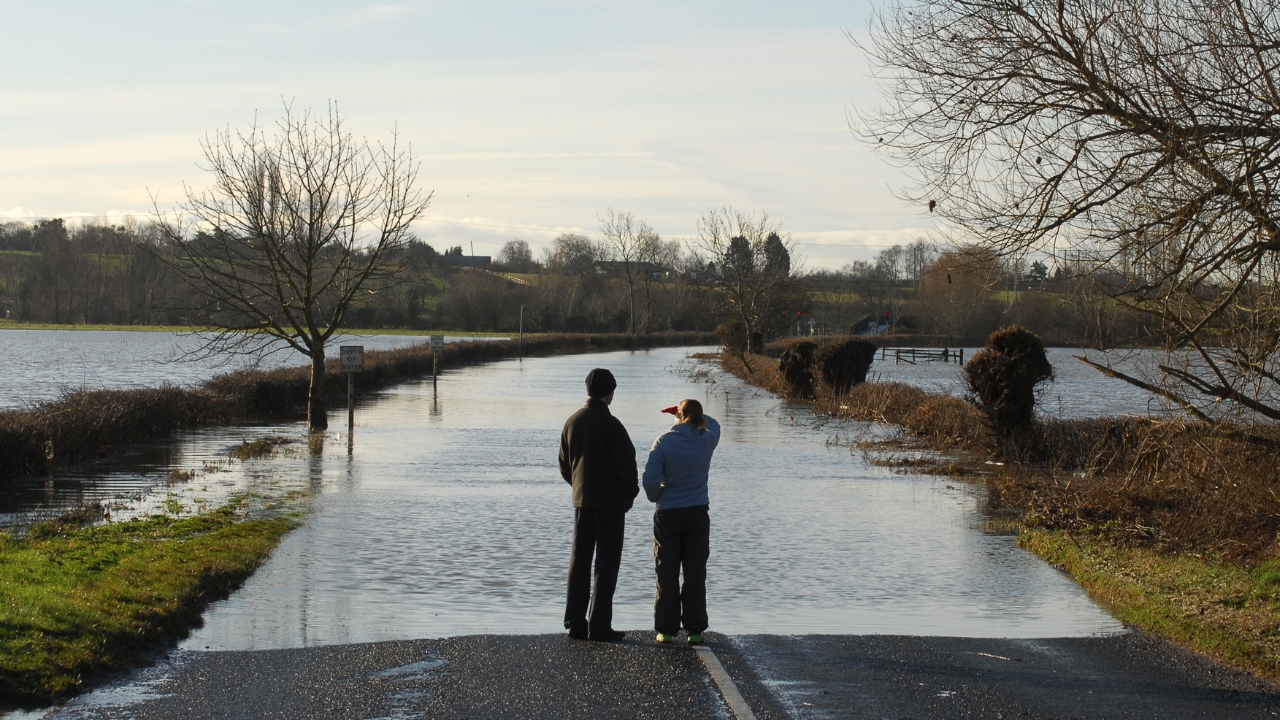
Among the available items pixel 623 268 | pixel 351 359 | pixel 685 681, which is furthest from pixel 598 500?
pixel 623 268

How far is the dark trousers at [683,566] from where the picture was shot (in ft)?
27.5

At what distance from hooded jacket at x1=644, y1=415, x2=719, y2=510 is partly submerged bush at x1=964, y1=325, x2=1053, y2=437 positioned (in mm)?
14734

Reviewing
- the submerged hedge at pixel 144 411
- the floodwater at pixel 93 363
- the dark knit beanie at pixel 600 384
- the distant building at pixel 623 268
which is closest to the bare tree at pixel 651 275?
the distant building at pixel 623 268

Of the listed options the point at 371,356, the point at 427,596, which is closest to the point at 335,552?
the point at 427,596

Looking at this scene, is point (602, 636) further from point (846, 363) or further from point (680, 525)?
point (846, 363)

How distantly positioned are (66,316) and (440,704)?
14273 centimetres

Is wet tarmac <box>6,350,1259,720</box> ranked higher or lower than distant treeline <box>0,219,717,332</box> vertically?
lower

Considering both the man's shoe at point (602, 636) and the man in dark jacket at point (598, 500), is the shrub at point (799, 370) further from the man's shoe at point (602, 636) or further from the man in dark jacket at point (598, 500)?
the man's shoe at point (602, 636)

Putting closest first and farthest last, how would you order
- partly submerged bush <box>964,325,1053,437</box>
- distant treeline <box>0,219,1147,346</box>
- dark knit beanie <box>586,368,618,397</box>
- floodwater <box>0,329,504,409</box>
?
1. dark knit beanie <box>586,368,618,397</box>
2. partly submerged bush <box>964,325,1053,437</box>
3. floodwater <box>0,329,504,409</box>
4. distant treeline <box>0,219,1147,346</box>

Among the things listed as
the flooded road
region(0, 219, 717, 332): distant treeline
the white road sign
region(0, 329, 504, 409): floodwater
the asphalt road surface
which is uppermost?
region(0, 219, 717, 332): distant treeline

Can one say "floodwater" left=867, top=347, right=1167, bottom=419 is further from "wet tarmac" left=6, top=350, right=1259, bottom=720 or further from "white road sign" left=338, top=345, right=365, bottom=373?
"white road sign" left=338, top=345, right=365, bottom=373

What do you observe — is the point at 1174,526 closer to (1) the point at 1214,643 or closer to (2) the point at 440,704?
(1) the point at 1214,643

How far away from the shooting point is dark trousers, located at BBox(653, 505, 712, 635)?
27.5 feet

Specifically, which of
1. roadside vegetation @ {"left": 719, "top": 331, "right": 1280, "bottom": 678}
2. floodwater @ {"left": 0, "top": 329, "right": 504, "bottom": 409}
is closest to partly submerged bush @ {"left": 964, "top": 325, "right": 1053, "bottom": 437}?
roadside vegetation @ {"left": 719, "top": 331, "right": 1280, "bottom": 678}
